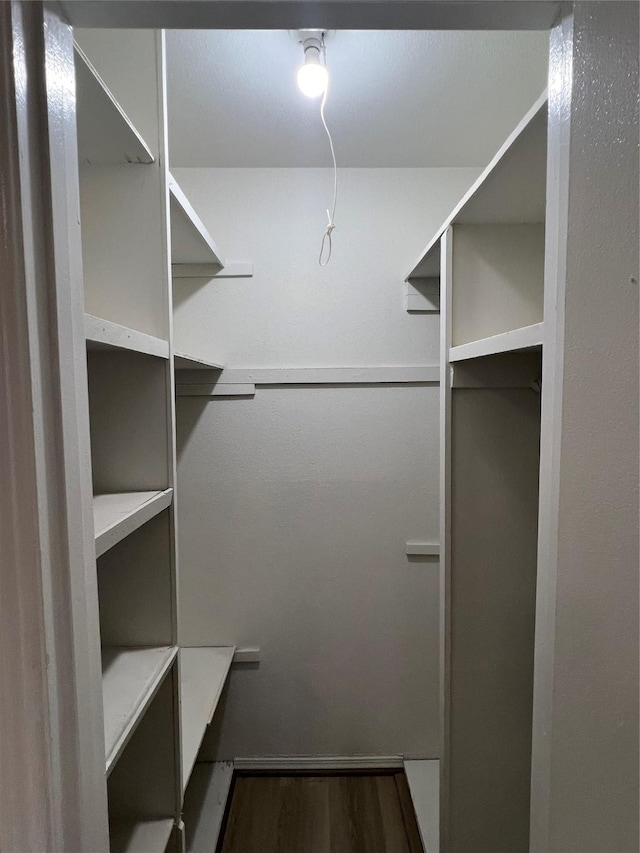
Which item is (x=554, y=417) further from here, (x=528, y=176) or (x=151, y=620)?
(x=151, y=620)

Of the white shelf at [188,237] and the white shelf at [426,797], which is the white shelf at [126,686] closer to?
the white shelf at [188,237]

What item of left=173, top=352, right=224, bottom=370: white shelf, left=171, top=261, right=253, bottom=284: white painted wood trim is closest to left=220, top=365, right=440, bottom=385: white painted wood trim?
left=173, top=352, right=224, bottom=370: white shelf

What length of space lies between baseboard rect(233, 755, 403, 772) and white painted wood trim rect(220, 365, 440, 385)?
1538 mm

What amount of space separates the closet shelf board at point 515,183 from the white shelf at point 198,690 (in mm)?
1500

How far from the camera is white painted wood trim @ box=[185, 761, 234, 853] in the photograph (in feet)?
5.21

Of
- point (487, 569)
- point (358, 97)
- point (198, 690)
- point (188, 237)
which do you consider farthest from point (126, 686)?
point (358, 97)

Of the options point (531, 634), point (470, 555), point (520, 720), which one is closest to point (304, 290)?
point (470, 555)

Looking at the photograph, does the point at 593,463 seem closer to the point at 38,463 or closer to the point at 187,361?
the point at 38,463

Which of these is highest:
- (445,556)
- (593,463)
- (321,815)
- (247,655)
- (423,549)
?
(593,463)

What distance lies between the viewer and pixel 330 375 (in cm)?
192

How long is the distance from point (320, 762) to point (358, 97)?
7.92ft

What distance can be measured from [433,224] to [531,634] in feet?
4.92

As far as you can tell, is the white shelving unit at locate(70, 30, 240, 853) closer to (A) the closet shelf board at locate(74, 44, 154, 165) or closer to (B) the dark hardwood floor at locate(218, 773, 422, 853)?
(A) the closet shelf board at locate(74, 44, 154, 165)

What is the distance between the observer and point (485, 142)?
5.56 ft
